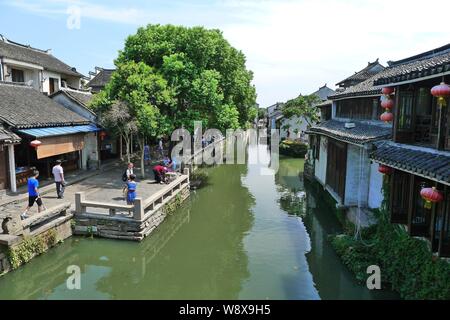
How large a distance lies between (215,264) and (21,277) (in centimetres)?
539

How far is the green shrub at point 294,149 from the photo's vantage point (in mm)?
37812

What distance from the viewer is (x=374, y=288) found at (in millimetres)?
9492

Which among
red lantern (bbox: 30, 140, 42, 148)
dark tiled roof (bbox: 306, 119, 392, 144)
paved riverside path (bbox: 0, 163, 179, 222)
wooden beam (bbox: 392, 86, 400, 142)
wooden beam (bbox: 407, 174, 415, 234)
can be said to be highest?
wooden beam (bbox: 392, 86, 400, 142)

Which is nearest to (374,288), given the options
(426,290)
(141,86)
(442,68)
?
(426,290)

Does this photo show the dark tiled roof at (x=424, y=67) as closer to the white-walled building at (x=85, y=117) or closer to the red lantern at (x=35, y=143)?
the red lantern at (x=35, y=143)

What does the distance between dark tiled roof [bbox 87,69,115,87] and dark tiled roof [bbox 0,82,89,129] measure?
18.4 m

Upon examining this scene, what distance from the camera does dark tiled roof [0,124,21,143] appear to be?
14.1 meters

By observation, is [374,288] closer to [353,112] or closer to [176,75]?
[353,112]

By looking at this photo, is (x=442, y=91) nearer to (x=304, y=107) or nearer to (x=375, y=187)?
(x=375, y=187)

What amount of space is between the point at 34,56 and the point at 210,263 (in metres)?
23.7

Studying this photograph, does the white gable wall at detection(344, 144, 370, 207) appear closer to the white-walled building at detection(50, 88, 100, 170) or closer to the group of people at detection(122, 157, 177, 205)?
the group of people at detection(122, 157, 177, 205)

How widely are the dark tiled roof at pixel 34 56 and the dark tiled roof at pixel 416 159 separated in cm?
2338

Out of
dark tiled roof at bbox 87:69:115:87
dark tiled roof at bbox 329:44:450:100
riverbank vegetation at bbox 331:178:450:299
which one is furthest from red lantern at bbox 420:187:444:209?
dark tiled roof at bbox 87:69:115:87

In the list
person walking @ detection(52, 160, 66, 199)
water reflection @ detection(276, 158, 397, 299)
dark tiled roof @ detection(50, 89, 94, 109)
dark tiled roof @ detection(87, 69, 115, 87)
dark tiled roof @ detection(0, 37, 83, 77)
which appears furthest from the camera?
dark tiled roof @ detection(87, 69, 115, 87)
